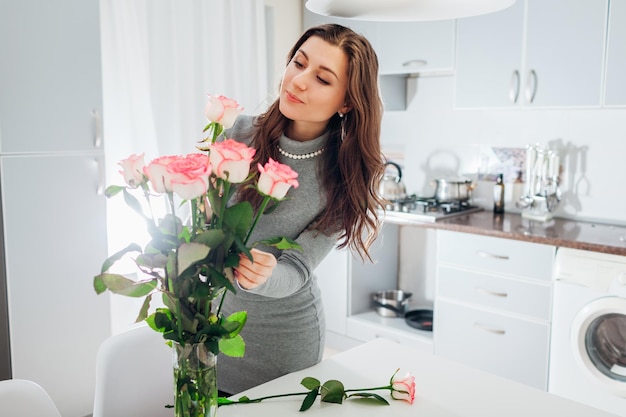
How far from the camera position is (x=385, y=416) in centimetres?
126

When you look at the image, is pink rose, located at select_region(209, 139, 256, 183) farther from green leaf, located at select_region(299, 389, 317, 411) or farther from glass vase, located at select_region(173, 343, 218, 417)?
green leaf, located at select_region(299, 389, 317, 411)

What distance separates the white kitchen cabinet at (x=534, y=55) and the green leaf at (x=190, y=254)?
2464mm

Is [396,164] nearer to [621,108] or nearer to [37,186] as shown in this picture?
[621,108]

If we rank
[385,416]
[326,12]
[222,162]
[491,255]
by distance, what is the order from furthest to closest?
1. [491,255]
2. [385,416]
3. [326,12]
4. [222,162]

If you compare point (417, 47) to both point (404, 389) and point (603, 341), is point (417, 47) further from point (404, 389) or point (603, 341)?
point (404, 389)

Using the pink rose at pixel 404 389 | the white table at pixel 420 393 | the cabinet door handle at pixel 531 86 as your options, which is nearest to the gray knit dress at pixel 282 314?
the white table at pixel 420 393

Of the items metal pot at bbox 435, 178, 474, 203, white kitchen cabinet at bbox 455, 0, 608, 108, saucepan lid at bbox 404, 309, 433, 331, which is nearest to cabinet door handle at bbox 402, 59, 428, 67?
white kitchen cabinet at bbox 455, 0, 608, 108

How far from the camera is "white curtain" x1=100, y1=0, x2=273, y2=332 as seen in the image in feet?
10.3

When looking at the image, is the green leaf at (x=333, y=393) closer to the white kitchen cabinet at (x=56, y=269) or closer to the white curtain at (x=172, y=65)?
the white kitchen cabinet at (x=56, y=269)

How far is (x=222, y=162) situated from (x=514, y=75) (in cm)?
250

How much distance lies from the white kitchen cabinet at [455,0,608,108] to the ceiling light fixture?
1930mm

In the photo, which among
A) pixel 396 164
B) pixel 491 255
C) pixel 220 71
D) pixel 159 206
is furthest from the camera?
pixel 396 164

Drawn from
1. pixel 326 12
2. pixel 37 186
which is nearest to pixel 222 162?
pixel 326 12

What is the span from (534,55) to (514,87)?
172mm
